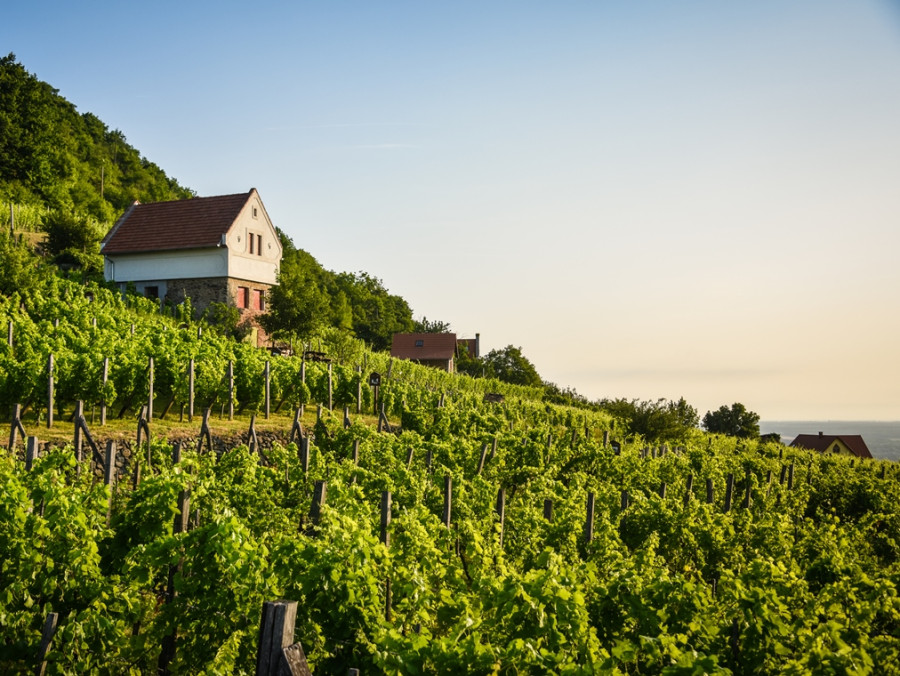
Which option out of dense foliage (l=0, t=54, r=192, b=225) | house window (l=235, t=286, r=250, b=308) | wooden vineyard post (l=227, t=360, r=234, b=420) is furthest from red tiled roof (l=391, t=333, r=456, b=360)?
wooden vineyard post (l=227, t=360, r=234, b=420)

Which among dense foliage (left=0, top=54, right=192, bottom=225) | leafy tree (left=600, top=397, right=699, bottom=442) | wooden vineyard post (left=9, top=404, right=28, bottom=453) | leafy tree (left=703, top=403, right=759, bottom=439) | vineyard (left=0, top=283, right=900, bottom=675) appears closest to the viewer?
vineyard (left=0, top=283, right=900, bottom=675)

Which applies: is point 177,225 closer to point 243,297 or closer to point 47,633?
point 243,297

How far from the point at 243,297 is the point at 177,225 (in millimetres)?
5003

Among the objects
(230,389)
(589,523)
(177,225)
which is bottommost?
(589,523)

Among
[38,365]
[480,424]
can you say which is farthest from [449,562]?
[480,424]

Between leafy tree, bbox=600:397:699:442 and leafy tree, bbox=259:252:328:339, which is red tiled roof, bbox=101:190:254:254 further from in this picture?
leafy tree, bbox=600:397:699:442

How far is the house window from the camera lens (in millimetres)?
31894

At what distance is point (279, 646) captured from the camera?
3.11 metres

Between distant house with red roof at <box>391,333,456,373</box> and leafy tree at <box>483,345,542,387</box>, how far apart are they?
5587mm

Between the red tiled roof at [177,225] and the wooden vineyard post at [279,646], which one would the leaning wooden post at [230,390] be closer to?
the red tiled roof at [177,225]

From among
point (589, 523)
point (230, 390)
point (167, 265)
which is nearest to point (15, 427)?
point (230, 390)

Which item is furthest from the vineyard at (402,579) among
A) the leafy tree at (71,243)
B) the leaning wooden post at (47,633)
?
the leafy tree at (71,243)

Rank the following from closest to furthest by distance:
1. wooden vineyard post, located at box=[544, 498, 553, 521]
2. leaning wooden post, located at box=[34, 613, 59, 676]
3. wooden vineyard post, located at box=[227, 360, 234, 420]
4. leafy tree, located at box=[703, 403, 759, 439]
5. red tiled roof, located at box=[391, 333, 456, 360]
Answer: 1. leaning wooden post, located at box=[34, 613, 59, 676]
2. wooden vineyard post, located at box=[544, 498, 553, 521]
3. wooden vineyard post, located at box=[227, 360, 234, 420]
4. red tiled roof, located at box=[391, 333, 456, 360]
5. leafy tree, located at box=[703, 403, 759, 439]

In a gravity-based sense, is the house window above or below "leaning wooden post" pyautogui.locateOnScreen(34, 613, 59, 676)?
above
